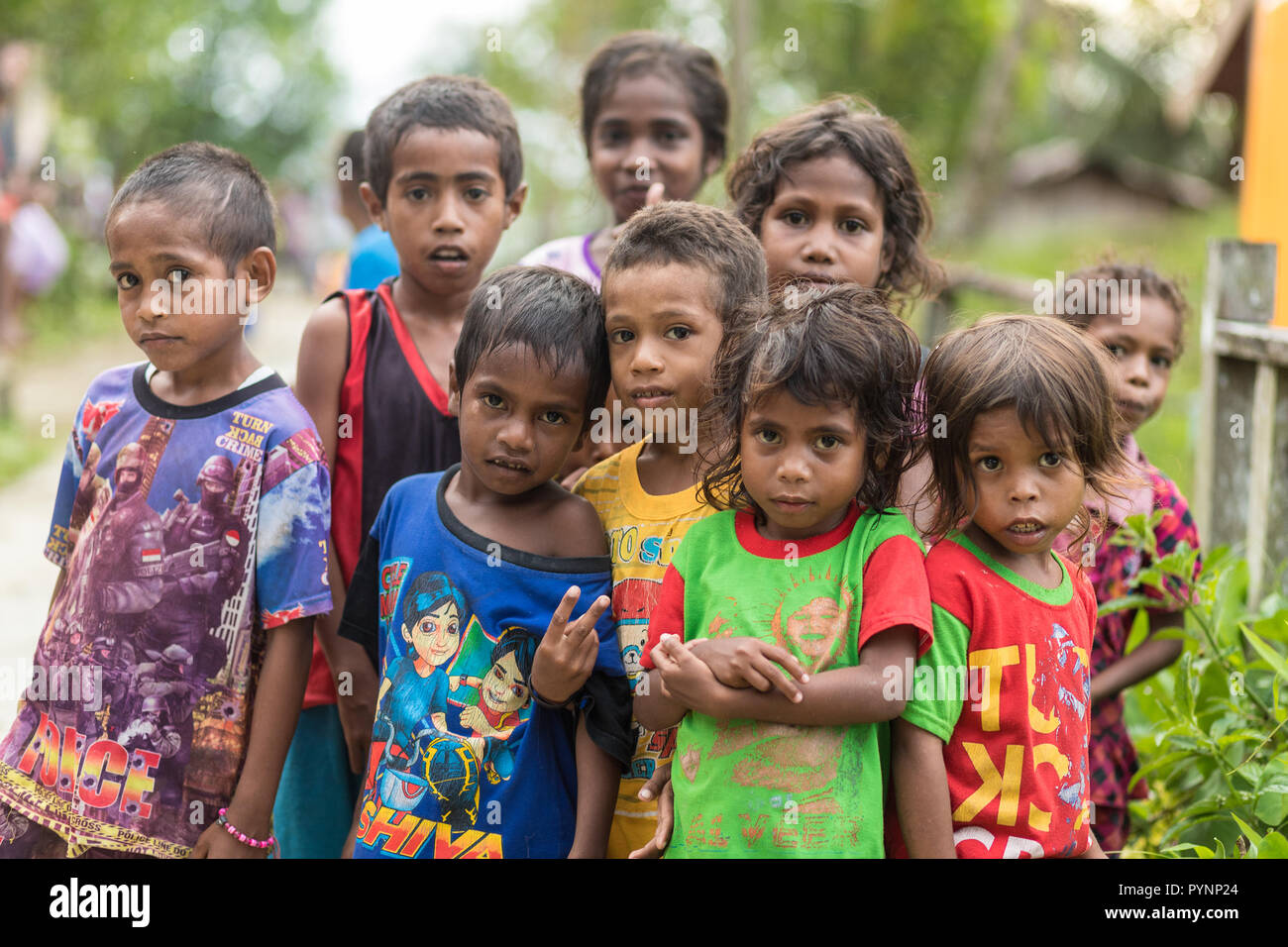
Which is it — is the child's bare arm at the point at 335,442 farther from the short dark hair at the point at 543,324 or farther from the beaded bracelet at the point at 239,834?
the short dark hair at the point at 543,324

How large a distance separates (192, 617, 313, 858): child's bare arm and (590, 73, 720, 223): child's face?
181cm

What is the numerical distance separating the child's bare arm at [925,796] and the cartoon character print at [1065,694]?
23 centimetres

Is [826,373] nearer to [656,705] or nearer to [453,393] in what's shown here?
[656,705]

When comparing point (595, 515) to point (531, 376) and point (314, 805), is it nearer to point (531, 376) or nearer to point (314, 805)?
point (531, 376)

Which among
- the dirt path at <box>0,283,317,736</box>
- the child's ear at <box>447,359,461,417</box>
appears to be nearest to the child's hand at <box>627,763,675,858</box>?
the child's ear at <box>447,359,461,417</box>

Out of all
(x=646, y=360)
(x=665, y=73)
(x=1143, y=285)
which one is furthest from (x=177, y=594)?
(x=1143, y=285)

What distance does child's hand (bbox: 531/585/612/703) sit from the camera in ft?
7.34

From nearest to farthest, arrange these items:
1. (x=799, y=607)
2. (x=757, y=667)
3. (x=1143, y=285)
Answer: (x=757, y=667)
(x=799, y=607)
(x=1143, y=285)

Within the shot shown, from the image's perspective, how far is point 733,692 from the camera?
2084 millimetres

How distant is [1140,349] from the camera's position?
3.27m

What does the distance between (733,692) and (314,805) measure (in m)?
1.38

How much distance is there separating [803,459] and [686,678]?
45 cm

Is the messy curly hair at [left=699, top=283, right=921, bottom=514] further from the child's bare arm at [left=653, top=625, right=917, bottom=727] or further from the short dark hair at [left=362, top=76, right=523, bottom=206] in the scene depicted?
the short dark hair at [left=362, top=76, right=523, bottom=206]

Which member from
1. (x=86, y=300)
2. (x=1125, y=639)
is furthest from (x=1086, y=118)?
(x=1125, y=639)
